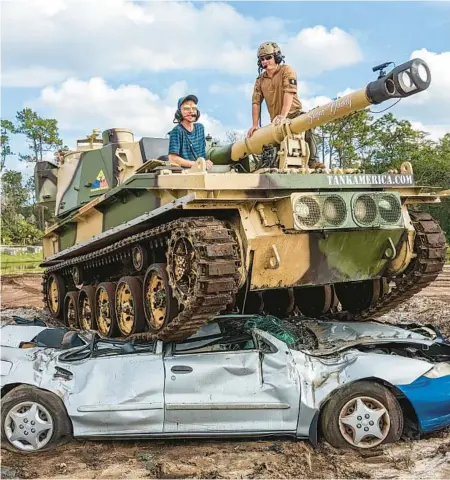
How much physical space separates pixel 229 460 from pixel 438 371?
1.95 m

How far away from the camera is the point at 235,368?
19.5ft

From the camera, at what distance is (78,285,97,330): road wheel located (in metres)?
9.67

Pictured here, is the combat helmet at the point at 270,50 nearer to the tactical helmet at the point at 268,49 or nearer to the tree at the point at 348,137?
the tactical helmet at the point at 268,49

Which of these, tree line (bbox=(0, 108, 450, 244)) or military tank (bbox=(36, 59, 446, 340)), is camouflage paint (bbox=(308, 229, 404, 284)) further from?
tree line (bbox=(0, 108, 450, 244))

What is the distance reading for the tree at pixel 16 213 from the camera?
145ft

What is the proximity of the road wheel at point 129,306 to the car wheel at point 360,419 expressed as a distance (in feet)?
9.96

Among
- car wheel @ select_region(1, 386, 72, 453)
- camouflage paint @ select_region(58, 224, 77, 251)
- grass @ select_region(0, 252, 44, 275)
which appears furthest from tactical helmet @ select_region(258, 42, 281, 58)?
grass @ select_region(0, 252, 44, 275)

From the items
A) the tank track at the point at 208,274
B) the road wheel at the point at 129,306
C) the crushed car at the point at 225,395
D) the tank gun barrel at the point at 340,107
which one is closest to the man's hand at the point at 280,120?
the tank gun barrel at the point at 340,107

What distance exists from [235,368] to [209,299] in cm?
86

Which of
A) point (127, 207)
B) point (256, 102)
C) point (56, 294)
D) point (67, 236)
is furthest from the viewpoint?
point (56, 294)

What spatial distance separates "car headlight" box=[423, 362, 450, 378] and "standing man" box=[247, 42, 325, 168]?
3.24 metres

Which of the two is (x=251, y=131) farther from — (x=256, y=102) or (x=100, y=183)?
(x=100, y=183)

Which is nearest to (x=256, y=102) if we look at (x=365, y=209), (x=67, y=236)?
(x=365, y=209)

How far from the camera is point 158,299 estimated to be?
7613 mm
